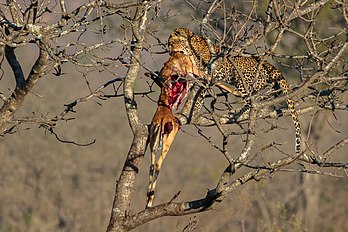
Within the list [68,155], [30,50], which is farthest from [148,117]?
[30,50]

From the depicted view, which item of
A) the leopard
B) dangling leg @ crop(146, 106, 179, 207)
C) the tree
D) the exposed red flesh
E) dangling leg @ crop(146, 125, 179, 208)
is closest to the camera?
the tree

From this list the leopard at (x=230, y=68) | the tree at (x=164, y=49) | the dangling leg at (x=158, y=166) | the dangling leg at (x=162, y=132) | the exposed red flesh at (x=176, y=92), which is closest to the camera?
the tree at (x=164, y=49)

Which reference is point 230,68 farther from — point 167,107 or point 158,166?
point 158,166

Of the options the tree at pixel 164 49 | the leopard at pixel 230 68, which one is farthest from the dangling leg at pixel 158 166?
the leopard at pixel 230 68

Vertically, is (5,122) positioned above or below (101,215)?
below

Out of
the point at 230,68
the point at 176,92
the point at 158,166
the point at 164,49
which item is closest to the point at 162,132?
the point at 158,166

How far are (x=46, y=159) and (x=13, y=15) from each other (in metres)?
16.2

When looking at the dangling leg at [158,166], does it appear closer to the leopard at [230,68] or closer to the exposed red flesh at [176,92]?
the exposed red flesh at [176,92]

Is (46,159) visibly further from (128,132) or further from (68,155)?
(128,132)

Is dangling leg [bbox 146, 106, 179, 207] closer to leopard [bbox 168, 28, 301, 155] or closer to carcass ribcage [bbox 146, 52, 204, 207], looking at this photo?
carcass ribcage [bbox 146, 52, 204, 207]

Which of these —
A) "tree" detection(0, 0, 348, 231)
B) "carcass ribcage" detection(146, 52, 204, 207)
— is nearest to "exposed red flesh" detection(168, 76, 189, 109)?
"carcass ribcage" detection(146, 52, 204, 207)

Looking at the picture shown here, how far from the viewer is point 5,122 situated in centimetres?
730

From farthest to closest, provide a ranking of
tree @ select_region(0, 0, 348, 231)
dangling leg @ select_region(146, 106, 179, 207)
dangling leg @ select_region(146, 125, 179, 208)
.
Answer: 1. dangling leg @ select_region(146, 106, 179, 207)
2. dangling leg @ select_region(146, 125, 179, 208)
3. tree @ select_region(0, 0, 348, 231)

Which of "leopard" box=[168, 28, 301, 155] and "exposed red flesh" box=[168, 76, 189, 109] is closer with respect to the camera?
"exposed red flesh" box=[168, 76, 189, 109]
